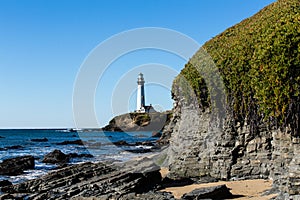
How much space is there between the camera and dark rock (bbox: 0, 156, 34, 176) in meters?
25.9

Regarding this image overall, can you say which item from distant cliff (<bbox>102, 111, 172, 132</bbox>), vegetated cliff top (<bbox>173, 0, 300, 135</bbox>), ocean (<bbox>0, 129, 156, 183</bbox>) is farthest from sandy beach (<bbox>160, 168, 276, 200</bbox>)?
distant cliff (<bbox>102, 111, 172, 132</bbox>)

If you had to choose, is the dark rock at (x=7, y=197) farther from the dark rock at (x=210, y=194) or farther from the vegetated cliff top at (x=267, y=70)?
the vegetated cliff top at (x=267, y=70)

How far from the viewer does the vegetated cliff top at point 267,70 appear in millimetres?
10789

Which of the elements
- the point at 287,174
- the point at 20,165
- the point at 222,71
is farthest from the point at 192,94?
the point at 20,165

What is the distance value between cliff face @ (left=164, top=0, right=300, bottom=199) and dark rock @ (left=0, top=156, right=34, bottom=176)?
12.5m

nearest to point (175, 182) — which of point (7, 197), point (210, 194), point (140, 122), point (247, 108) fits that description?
point (210, 194)

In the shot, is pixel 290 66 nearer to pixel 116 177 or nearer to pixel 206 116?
pixel 206 116

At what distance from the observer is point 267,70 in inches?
455

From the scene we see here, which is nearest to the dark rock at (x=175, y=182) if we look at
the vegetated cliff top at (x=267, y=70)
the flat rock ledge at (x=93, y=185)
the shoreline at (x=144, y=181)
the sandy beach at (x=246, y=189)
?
the shoreline at (x=144, y=181)

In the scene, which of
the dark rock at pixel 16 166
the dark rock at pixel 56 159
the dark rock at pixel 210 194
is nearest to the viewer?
the dark rock at pixel 210 194

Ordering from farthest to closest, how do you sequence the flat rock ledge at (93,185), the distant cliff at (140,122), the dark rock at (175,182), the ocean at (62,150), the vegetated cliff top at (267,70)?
the distant cliff at (140,122) < the ocean at (62,150) < the dark rock at (175,182) < the flat rock ledge at (93,185) < the vegetated cliff top at (267,70)

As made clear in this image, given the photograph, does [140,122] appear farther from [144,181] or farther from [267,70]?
[267,70]

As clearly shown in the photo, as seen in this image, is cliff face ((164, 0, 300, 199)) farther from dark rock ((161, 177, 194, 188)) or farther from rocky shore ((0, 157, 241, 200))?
rocky shore ((0, 157, 241, 200))

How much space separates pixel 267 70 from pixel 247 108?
3.49 meters
